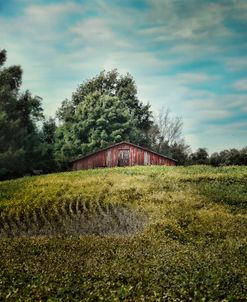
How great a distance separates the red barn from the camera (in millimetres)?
59750

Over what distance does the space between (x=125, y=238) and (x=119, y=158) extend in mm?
39198

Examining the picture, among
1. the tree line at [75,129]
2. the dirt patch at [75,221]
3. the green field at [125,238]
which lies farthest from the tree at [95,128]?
the dirt patch at [75,221]

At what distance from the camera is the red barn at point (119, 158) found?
2352 inches

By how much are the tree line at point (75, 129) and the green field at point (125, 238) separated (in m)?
16.2

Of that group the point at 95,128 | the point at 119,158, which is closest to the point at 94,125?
the point at 95,128

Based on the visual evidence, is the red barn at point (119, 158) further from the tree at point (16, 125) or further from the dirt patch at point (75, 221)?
the dirt patch at point (75, 221)

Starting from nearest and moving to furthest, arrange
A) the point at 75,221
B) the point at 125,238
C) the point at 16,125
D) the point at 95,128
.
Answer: the point at 125,238
the point at 75,221
the point at 16,125
the point at 95,128

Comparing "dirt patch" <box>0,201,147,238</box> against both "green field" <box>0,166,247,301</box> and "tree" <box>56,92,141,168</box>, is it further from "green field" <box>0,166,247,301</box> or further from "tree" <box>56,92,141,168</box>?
"tree" <box>56,92,141,168</box>

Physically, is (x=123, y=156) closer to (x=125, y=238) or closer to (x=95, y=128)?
(x=95, y=128)

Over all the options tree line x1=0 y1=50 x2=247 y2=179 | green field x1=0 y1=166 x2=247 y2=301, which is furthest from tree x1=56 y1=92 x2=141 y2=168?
green field x1=0 y1=166 x2=247 y2=301

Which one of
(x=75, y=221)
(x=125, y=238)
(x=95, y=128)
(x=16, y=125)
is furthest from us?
(x=95, y=128)

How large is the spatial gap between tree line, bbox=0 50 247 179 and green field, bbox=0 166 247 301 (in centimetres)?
1619

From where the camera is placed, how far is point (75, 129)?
7075 cm

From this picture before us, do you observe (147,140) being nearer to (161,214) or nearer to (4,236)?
(161,214)
